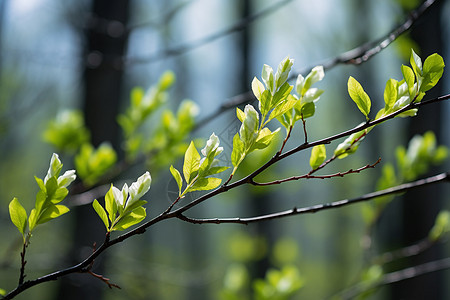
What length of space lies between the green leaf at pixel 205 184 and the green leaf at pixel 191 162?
0.01 meters

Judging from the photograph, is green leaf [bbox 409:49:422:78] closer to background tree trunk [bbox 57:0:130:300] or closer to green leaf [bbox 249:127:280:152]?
green leaf [bbox 249:127:280:152]

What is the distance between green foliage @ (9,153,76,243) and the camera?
0.65 meters

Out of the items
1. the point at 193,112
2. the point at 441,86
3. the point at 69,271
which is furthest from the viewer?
the point at 441,86

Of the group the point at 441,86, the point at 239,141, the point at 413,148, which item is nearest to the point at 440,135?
the point at 441,86

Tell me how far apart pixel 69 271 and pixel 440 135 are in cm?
222

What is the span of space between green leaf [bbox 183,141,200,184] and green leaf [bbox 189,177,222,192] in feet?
0.05

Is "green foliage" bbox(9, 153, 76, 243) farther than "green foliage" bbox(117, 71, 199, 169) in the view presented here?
No

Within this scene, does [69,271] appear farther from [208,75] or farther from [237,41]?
[208,75]

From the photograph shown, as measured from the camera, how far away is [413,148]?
1419 mm

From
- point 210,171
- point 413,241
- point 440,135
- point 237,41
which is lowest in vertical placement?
point 413,241

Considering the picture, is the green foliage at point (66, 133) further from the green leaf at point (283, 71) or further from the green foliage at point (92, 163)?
the green leaf at point (283, 71)

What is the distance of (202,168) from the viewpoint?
643 mm

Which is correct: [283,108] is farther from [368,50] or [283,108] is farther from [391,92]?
[368,50]

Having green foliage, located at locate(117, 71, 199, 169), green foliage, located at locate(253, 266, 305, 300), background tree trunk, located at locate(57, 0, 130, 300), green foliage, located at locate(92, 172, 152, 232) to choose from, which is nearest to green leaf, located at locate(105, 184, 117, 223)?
green foliage, located at locate(92, 172, 152, 232)
